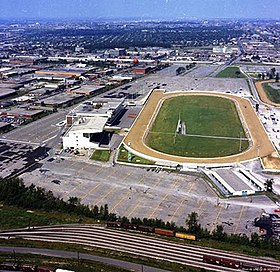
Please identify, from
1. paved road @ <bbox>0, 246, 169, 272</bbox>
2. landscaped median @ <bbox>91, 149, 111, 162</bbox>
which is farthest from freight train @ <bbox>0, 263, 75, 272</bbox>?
landscaped median @ <bbox>91, 149, 111, 162</bbox>

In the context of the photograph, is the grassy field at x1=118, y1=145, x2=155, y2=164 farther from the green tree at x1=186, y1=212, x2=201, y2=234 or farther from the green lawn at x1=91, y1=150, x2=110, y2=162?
the green tree at x1=186, y1=212, x2=201, y2=234

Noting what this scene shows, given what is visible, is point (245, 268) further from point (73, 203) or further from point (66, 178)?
point (66, 178)

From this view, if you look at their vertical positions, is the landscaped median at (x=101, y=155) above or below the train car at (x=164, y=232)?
below

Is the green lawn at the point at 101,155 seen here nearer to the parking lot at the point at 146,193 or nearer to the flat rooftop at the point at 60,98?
the parking lot at the point at 146,193

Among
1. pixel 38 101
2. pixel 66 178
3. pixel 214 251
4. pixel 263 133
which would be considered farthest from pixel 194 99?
pixel 214 251

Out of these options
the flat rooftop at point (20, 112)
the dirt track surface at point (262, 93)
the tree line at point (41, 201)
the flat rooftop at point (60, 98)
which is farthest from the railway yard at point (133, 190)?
the dirt track surface at point (262, 93)

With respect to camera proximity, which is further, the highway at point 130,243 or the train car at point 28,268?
the highway at point 130,243
